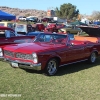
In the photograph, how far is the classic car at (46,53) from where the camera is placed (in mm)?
6832

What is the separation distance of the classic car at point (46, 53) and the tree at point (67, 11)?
8741cm

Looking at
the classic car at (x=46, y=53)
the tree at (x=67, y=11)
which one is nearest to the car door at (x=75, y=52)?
the classic car at (x=46, y=53)

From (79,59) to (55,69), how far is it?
1.44 meters

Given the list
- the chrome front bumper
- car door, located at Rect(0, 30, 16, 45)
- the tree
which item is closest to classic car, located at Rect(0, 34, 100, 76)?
the chrome front bumper

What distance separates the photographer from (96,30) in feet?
40.0

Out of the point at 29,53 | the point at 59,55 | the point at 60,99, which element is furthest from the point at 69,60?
the point at 60,99

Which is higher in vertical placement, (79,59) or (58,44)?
(58,44)

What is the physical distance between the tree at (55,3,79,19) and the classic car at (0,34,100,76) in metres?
87.4

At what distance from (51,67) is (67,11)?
293 ft

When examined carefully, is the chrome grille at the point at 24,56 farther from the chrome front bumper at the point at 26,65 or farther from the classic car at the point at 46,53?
the chrome front bumper at the point at 26,65

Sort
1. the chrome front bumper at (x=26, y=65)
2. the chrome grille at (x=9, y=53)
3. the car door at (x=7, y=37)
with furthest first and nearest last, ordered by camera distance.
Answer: the car door at (x=7, y=37), the chrome grille at (x=9, y=53), the chrome front bumper at (x=26, y=65)

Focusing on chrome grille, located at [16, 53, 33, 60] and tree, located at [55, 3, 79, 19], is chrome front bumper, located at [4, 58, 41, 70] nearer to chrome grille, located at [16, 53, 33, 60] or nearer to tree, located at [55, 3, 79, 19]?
chrome grille, located at [16, 53, 33, 60]

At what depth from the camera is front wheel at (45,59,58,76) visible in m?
7.14

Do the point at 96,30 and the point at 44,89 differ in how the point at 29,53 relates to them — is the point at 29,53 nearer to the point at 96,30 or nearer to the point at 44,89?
the point at 44,89
